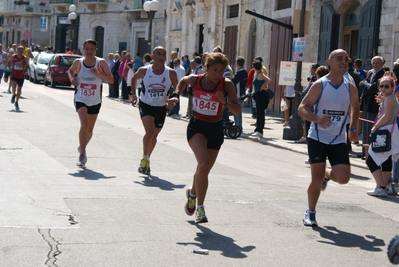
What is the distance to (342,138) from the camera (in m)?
8.04

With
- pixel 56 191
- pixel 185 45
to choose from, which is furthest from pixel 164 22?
pixel 56 191

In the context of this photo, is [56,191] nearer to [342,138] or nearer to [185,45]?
[342,138]

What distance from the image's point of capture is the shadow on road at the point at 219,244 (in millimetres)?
6588

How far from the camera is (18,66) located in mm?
21594

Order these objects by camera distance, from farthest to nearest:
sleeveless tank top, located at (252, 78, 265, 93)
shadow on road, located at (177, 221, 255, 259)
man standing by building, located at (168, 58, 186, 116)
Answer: man standing by building, located at (168, 58, 186, 116), sleeveless tank top, located at (252, 78, 265, 93), shadow on road, located at (177, 221, 255, 259)

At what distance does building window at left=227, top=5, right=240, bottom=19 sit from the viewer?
32094 millimetres

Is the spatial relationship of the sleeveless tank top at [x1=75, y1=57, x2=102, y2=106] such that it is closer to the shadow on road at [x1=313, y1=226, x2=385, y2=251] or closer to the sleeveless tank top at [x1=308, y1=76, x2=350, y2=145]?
the sleeveless tank top at [x1=308, y1=76, x2=350, y2=145]

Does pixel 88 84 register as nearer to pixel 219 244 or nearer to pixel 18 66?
pixel 219 244

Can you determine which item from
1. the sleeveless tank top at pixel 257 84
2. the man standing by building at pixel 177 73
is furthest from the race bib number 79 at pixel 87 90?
the man standing by building at pixel 177 73

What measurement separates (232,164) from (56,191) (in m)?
4.61

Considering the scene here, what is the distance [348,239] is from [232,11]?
25940mm

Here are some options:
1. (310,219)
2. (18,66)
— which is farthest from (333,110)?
(18,66)

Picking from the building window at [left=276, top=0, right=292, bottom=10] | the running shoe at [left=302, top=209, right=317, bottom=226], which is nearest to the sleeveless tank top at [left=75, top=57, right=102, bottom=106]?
the running shoe at [left=302, top=209, right=317, bottom=226]

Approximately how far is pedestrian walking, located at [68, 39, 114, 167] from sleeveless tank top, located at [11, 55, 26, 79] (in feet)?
33.9
